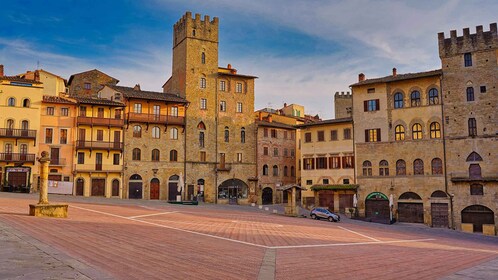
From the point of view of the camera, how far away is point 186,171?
52.9m

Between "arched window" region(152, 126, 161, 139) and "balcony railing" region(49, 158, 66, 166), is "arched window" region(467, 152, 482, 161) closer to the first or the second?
"arched window" region(152, 126, 161, 139)

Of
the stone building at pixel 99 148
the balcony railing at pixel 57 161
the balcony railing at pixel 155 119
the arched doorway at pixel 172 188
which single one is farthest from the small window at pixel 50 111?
the arched doorway at pixel 172 188

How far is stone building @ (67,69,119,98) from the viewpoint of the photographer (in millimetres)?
59094

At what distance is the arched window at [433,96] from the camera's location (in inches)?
1770

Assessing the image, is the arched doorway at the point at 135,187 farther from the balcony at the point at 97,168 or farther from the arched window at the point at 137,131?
the arched window at the point at 137,131

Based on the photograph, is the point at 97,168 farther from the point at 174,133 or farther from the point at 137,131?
the point at 174,133

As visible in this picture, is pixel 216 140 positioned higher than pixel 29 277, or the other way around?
pixel 216 140

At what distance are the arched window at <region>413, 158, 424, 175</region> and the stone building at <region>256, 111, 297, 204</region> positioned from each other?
18737 millimetres

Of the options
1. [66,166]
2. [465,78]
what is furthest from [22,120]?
[465,78]

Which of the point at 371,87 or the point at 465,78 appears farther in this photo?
the point at 371,87

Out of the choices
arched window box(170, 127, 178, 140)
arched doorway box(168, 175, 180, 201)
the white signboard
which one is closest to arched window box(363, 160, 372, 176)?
arched doorway box(168, 175, 180, 201)

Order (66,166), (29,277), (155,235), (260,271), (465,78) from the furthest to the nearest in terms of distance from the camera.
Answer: (66,166) < (465,78) < (155,235) < (260,271) < (29,277)

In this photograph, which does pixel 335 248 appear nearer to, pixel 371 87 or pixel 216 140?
pixel 371 87

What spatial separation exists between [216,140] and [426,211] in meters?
26.0
